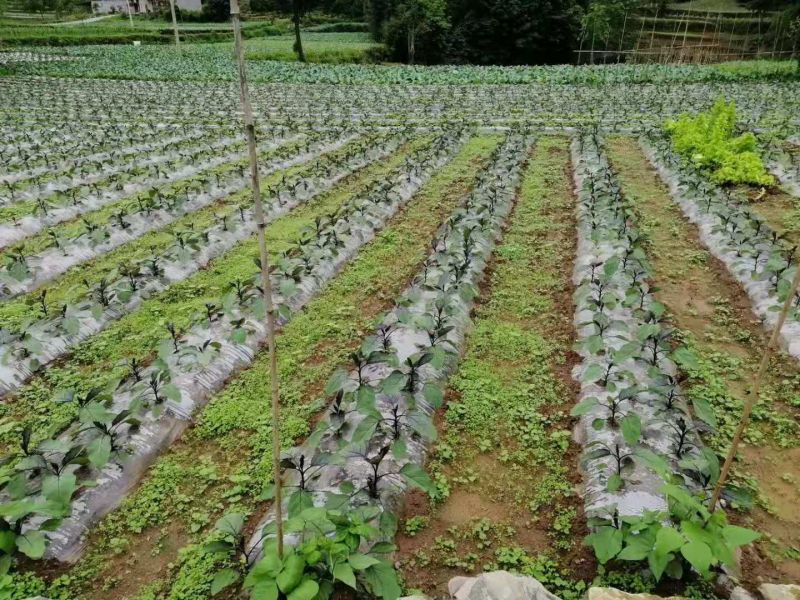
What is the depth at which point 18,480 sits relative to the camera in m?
3.28

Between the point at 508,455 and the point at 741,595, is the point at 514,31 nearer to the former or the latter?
the point at 508,455

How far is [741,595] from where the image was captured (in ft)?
8.95

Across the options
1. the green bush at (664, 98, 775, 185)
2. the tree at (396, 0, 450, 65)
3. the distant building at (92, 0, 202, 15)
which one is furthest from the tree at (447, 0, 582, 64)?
the distant building at (92, 0, 202, 15)

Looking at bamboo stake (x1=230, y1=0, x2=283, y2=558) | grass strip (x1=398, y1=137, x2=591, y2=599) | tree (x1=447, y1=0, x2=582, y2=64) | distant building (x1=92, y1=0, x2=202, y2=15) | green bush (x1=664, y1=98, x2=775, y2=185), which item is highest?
distant building (x1=92, y1=0, x2=202, y2=15)

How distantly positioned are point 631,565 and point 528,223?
21.4 ft

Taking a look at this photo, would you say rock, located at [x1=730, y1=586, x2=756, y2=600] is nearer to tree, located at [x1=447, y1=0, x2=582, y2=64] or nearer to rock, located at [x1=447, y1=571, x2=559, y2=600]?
rock, located at [x1=447, y1=571, x2=559, y2=600]

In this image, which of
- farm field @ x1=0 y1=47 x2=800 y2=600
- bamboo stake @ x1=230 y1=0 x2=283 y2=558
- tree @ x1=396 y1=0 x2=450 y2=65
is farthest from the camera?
tree @ x1=396 y1=0 x2=450 y2=65

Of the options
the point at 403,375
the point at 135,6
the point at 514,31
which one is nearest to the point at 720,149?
the point at 403,375

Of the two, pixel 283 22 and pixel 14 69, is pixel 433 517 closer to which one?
pixel 14 69

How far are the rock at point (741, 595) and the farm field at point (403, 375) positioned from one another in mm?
126

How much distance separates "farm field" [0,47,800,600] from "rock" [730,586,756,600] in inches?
5.0

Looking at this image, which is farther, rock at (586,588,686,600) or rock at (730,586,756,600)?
rock at (730,586,756,600)

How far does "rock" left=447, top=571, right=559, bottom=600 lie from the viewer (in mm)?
2572

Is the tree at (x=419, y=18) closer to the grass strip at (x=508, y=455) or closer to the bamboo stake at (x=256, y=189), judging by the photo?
the grass strip at (x=508, y=455)
